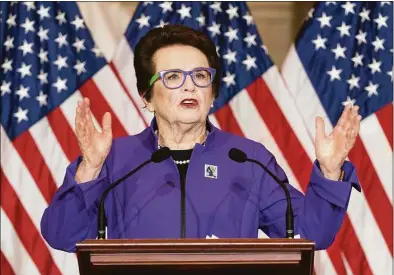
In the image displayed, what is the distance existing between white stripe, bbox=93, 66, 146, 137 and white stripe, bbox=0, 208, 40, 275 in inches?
26.4

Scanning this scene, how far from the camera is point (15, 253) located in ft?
11.1

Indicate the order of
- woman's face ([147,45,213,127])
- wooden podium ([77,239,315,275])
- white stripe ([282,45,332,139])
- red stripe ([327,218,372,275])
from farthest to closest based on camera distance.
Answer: white stripe ([282,45,332,139]), red stripe ([327,218,372,275]), woman's face ([147,45,213,127]), wooden podium ([77,239,315,275])

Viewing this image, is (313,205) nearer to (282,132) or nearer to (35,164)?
(282,132)

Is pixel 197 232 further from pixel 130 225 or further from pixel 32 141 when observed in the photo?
pixel 32 141

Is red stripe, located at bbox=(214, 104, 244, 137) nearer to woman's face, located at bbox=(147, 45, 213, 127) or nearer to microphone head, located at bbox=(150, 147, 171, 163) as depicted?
woman's face, located at bbox=(147, 45, 213, 127)

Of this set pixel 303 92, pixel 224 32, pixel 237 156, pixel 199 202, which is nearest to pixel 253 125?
pixel 303 92

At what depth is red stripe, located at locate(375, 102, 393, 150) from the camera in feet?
11.2

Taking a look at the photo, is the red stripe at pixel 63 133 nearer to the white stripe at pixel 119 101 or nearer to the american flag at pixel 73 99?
the american flag at pixel 73 99

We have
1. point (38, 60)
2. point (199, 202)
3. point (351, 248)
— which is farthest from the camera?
point (38, 60)

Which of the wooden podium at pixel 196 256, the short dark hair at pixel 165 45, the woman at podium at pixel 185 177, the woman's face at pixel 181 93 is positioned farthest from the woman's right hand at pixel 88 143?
the wooden podium at pixel 196 256

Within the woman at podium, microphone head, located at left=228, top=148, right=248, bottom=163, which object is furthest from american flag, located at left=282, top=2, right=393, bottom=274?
microphone head, located at left=228, top=148, right=248, bottom=163

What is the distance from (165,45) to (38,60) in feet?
4.62

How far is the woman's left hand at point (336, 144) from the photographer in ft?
6.12

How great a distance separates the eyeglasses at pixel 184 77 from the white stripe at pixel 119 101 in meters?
1.32
